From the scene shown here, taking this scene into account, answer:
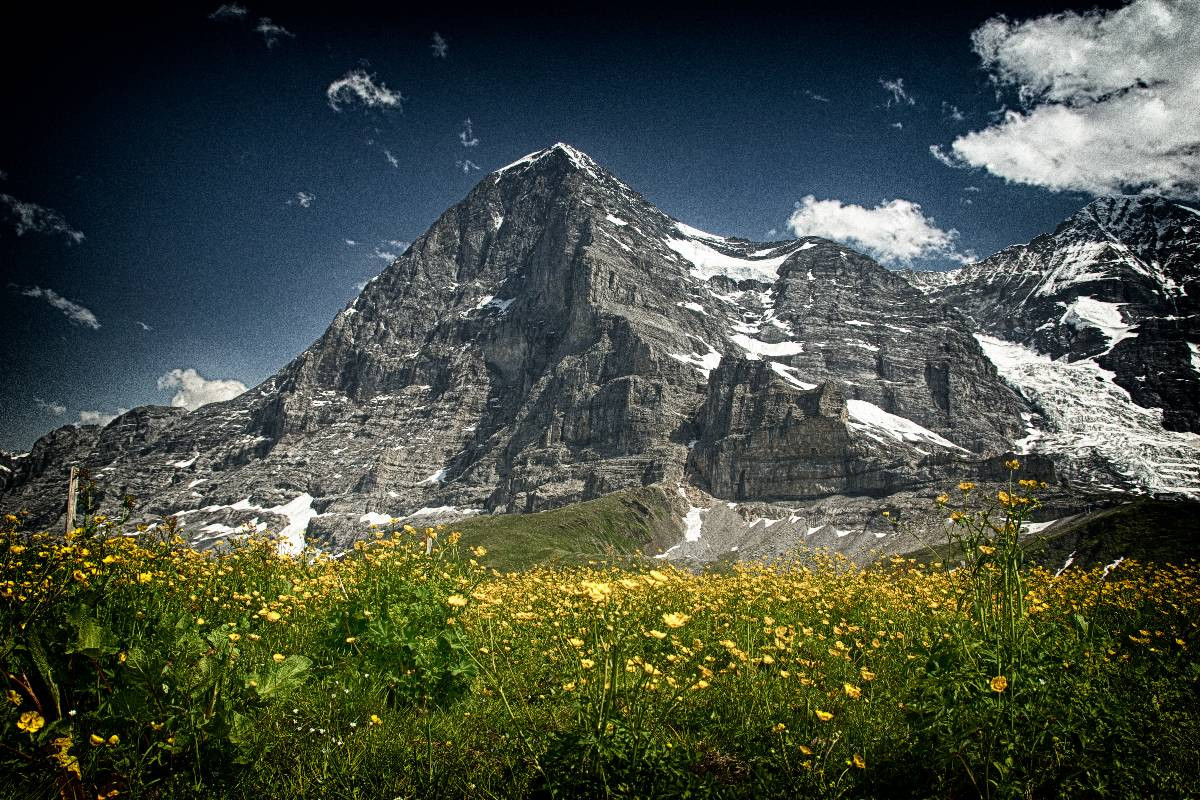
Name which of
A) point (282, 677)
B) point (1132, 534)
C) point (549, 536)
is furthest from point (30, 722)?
point (549, 536)

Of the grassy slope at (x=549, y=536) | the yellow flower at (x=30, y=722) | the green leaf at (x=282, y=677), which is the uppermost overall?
the yellow flower at (x=30, y=722)

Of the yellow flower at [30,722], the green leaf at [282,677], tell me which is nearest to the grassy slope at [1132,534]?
the green leaf at [282,677]

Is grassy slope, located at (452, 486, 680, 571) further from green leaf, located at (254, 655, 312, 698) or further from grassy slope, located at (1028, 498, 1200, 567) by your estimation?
green leaf, located at (254, 655, 312, 698)

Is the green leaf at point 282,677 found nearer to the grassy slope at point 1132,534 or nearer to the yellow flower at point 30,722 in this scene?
the yellow flower at point 30,722

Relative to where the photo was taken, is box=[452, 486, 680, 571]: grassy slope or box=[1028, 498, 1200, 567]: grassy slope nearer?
box=[1028, 498, 1200, 567]: grassy slope

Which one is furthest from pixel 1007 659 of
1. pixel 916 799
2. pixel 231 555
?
pixel 231 555

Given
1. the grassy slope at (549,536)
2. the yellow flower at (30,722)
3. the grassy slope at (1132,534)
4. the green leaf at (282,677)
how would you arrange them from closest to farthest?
the yellow flower at (30,722), the green leaf at (282,677), the grassy slope at (1132,534), the grassy slope at (549,536)

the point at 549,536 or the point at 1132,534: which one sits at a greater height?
the point at 1132,534

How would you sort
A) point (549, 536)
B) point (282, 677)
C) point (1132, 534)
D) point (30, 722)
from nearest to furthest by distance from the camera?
1. point (30, 722)
2. point (282, 677)
3. point (1132, 534)
4. point (549, 536)

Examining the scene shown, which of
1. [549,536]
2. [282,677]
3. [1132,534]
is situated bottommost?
[549,536]

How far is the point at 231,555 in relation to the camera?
11.0 meters

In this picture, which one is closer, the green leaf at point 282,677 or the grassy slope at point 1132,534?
the green leaf at point 282,677

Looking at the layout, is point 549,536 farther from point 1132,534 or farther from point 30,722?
point 30,722

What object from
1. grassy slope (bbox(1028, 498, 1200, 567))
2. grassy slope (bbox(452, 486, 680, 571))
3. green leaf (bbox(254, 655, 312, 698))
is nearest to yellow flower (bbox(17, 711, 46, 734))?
green leaf (bbox(254, 655, 312, 698))
